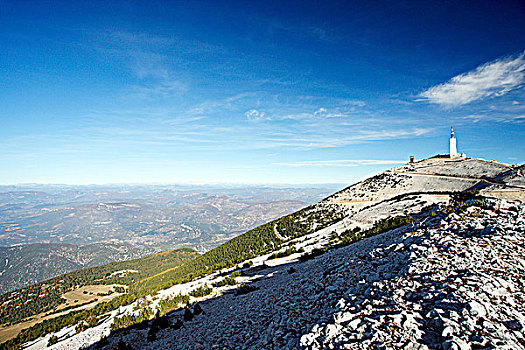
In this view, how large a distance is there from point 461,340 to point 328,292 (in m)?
5.28

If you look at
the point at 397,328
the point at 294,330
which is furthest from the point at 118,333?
the point at 397,328

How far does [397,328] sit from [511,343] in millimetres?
2246

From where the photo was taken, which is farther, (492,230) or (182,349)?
(182,349)

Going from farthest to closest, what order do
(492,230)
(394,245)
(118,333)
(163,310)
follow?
(163,310) < (118,333) < (394,245) < (492,230)

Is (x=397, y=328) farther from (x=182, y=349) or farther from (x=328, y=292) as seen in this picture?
(x=182, y=349)

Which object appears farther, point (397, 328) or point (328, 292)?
point (328, 292)

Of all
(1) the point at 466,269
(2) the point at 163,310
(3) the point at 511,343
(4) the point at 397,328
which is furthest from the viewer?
(2) the point at 163,310

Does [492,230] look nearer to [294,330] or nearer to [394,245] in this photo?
[394,245]

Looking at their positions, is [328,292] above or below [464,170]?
below

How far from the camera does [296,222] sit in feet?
191

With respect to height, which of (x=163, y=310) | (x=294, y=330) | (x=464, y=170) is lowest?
(x=163, y=310)

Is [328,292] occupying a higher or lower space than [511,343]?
lower

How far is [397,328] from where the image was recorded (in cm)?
630

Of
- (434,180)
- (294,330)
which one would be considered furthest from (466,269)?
(434,180)
